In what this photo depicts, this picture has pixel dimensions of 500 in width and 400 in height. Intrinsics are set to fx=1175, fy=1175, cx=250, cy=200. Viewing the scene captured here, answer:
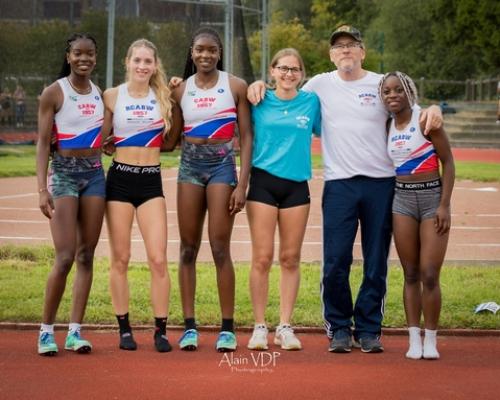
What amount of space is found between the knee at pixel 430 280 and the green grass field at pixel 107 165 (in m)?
15.9

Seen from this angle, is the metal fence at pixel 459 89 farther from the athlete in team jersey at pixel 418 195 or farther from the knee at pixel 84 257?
the knee at pixel 84 257

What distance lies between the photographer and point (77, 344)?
8.38 metres

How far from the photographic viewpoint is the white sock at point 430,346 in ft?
27.3

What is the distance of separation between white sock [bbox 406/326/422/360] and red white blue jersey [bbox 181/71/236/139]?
1.94m

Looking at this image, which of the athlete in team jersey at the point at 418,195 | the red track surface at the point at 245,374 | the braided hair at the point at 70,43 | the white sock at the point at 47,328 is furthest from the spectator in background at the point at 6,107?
the athlete in team jersey at the point at 418,195

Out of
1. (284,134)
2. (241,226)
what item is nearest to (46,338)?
(284,134)

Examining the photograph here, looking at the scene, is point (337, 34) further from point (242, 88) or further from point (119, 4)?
point (119, 4)

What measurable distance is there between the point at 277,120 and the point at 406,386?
7.19 feet

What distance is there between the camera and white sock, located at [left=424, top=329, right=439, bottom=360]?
831 centimetres

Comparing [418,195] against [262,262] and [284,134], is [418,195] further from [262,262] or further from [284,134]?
[262,262]

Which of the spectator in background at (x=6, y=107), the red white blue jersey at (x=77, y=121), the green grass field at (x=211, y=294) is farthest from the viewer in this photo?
the spectator in background at (x=6, y=107)

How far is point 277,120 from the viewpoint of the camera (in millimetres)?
8492

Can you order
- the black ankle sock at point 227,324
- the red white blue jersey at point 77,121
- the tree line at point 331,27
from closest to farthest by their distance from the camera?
the red white blue jersey at point 77,121, the black ankle sock at point 227,324, the tree line at point 331,27

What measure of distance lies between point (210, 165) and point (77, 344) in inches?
62.7
